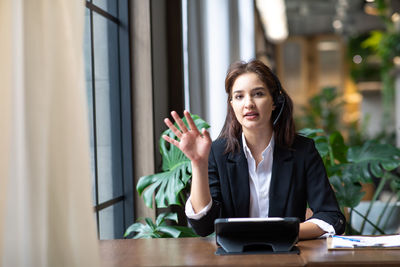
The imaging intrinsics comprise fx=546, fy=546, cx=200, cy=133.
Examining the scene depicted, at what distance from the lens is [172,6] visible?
3.77 meters

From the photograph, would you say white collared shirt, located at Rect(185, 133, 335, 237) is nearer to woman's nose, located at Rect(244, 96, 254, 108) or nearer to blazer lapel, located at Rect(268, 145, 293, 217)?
blazer lapel, located at Rect(268, 145, 293, 217)

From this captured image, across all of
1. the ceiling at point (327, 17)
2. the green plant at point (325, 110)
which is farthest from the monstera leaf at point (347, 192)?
the green plant at point (325, 110)

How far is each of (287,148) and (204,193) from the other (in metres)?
0.48

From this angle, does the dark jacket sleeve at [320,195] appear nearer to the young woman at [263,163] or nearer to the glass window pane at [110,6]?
Answer: the young woman at [263,163]

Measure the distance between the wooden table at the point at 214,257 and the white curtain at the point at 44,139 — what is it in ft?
0.93

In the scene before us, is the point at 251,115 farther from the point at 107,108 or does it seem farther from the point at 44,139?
the point at 107,108

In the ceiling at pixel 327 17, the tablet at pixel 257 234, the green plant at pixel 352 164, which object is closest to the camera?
the tablet at pixel 257 234

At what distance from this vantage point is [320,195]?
7.55 ft

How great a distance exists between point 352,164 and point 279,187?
1.20 metres

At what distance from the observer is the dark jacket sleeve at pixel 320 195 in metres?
2.24

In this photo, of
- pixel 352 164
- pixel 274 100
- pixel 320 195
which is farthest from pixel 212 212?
pixel 352 164

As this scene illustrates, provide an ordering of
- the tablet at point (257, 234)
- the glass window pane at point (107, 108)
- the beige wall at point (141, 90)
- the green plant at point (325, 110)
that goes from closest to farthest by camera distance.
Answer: the tablet at point (257, 234), the glass window pane at point (107, 108), the beige wall at point (141, 90), the green plant at point (325, 110)

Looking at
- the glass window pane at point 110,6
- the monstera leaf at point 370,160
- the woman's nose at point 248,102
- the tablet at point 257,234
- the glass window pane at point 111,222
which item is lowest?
the glass window pane at point 111,222

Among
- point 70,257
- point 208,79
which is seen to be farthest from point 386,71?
point 70,257
